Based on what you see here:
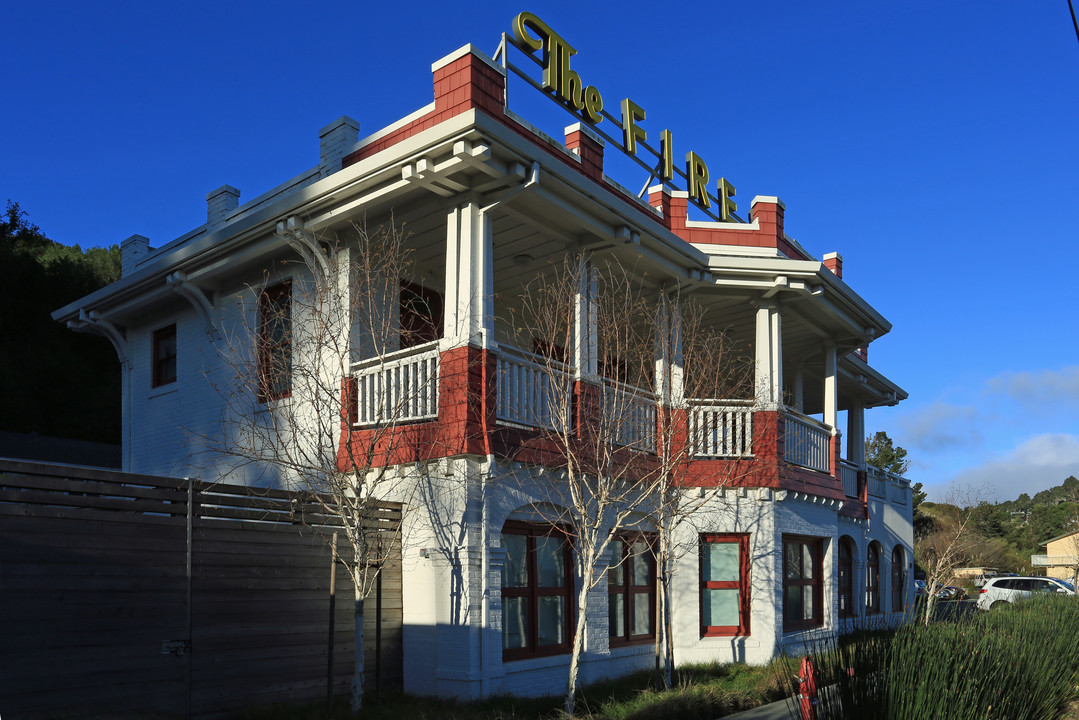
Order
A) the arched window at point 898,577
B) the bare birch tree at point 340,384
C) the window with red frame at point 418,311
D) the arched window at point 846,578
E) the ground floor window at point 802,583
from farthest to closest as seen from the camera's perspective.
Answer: the arched window at point 898,577 → the arched window at point 846,578 → the ground floor window at point 802,583 → the window with red frame at point 418,311 → the bare birch tree at point 340,384

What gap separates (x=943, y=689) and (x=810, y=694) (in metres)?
0.95

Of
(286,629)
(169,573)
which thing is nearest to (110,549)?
(169,573)

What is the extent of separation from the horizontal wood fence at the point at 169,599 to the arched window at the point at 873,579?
1382 centimetres

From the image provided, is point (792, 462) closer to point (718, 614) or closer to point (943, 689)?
point (718, 614)

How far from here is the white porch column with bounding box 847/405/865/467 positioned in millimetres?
22130

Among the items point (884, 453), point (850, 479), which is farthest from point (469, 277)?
point (884, 453)

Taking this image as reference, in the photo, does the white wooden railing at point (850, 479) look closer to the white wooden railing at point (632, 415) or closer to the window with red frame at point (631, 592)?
the window with red frame at point (631, 592)

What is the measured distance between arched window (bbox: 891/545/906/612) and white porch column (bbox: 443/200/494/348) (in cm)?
1628

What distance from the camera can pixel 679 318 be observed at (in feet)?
45.3

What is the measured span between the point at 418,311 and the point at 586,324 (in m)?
2.90

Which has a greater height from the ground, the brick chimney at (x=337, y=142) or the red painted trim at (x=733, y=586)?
the brick chimney at (x=337, y=142)

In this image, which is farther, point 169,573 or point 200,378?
point 200,378

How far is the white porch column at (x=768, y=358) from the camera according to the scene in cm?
1490

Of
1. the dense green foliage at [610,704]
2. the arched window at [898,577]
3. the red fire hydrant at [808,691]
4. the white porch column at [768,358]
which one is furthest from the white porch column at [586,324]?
the arched window at [898,577]
